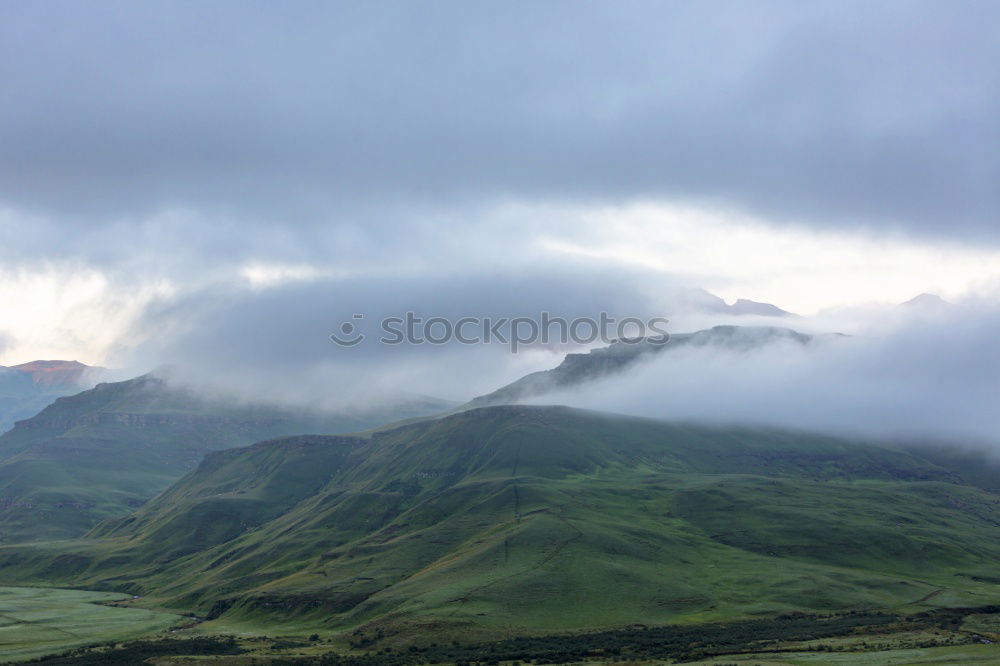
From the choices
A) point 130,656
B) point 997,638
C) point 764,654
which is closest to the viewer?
point 764,654

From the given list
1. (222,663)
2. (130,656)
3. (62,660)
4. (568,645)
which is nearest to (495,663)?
(568,645)

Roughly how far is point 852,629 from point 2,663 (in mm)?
182808

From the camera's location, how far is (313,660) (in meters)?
188

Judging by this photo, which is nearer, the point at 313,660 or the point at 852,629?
the point at 313,660

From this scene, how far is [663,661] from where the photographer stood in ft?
547

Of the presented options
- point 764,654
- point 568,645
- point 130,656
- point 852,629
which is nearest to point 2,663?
point 130,656

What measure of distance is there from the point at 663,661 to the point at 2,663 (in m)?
134

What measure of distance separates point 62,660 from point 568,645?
354 ft

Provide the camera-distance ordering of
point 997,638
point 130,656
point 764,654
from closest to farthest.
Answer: point 764,654 → point 997,638 → point 130,656

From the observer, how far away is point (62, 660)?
616 ft

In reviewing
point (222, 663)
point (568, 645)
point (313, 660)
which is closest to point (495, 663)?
point (568, 645)

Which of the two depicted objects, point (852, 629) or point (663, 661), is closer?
point (663, 661)

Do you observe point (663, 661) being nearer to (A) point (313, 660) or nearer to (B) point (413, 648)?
(B) point (413, 648)

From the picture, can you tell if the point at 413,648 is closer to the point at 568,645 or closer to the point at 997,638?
the point at 568,645
